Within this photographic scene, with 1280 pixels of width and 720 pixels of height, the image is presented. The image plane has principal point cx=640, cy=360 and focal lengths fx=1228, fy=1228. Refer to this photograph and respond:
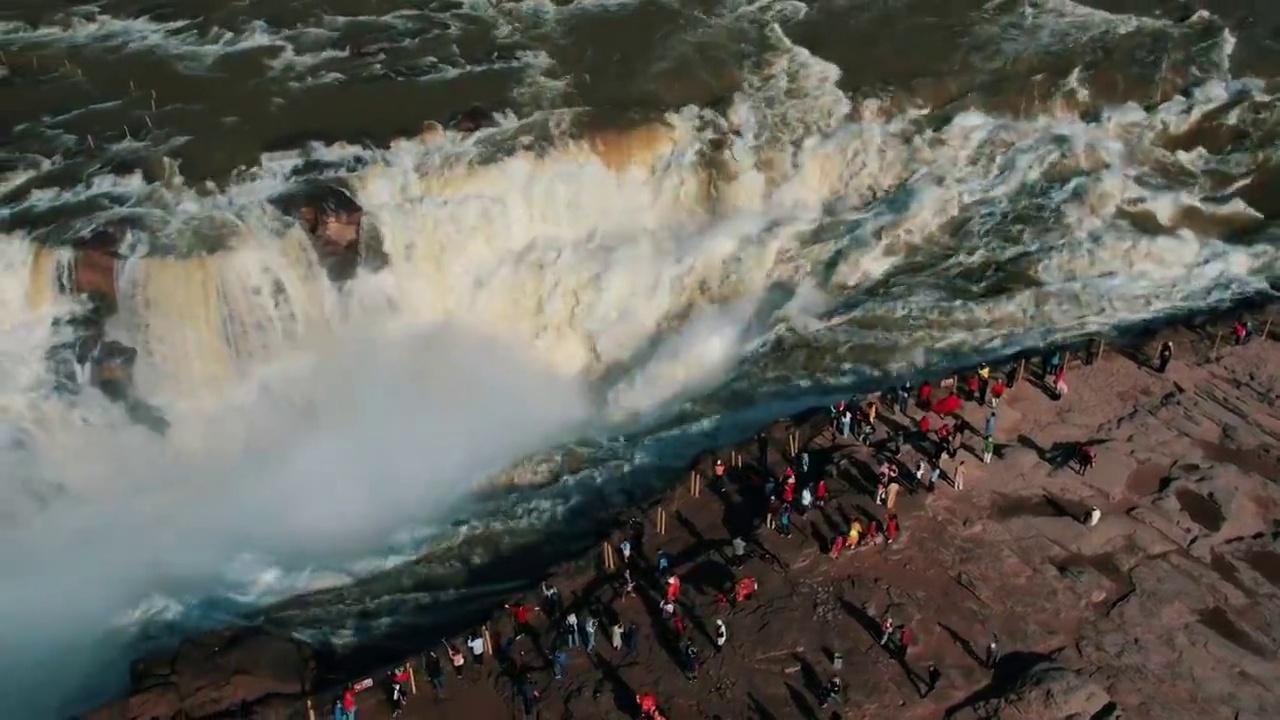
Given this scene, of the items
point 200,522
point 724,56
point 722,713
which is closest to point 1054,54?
point 724,56

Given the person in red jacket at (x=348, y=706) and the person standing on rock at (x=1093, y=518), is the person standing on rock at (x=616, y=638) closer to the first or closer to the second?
the person in red jacket at (x=348, y=706)

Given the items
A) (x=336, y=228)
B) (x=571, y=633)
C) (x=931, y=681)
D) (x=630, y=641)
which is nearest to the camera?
(x=931, y=681)

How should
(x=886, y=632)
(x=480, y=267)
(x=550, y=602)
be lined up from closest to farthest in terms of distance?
1. (x=886, y=632)
2. (x=550, y=602)
3. (x=480, y=267)

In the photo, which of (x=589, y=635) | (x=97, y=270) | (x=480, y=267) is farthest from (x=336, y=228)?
(x=589, y=635)

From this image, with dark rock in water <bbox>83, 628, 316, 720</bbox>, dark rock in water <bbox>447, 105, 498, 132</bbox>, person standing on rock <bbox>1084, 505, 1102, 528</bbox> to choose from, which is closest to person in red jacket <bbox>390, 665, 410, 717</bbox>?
dark rock in water <bbox>83, 628, 316, 720</bbox>

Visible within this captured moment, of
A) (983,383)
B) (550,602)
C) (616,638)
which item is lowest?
(616,638)

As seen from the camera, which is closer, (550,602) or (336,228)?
(550,602)

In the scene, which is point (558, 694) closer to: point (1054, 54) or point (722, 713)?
point (722, 713)

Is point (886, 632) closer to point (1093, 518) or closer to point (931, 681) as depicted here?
point (931, 681)

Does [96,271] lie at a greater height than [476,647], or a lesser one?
greater

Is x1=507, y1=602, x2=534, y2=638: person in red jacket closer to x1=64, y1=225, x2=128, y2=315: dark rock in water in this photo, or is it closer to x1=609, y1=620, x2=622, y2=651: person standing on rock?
x1=609, y1=620, x2=622, y2=651: person standing on rock
